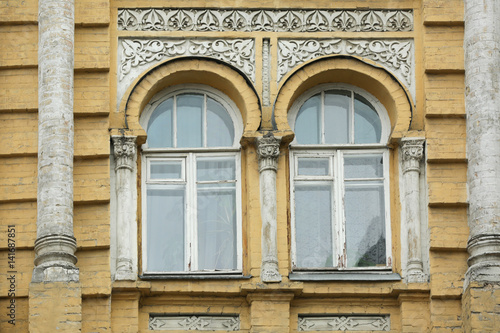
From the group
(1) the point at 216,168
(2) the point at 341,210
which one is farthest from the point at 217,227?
(2) the point at 341,210

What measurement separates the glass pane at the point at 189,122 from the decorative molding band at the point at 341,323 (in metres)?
2.75

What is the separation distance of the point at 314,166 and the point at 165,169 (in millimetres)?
1920

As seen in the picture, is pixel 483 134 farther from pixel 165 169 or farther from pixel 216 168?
pixel 165 169

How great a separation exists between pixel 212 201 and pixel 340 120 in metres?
1.99

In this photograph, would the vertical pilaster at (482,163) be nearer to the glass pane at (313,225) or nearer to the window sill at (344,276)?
the window sill at (344,276)

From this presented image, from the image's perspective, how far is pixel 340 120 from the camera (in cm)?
2248

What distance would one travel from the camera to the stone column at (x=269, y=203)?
21.4 metres

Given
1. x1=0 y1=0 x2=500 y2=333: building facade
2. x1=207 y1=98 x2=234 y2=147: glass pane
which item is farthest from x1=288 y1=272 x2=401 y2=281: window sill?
x1=207 y1=98 x2=234 y2=147: glass pane

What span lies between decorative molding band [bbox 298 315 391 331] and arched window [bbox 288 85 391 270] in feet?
2.26

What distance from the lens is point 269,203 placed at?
21656 mm

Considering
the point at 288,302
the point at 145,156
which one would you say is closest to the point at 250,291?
the point at 288,302

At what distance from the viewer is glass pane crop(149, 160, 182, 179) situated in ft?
72.8

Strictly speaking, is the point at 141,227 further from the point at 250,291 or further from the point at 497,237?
the point at 497,237

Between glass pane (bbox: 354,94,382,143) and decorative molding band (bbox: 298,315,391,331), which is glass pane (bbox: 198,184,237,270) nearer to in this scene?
decorative molding band (bbox: 298,315,391,331)
